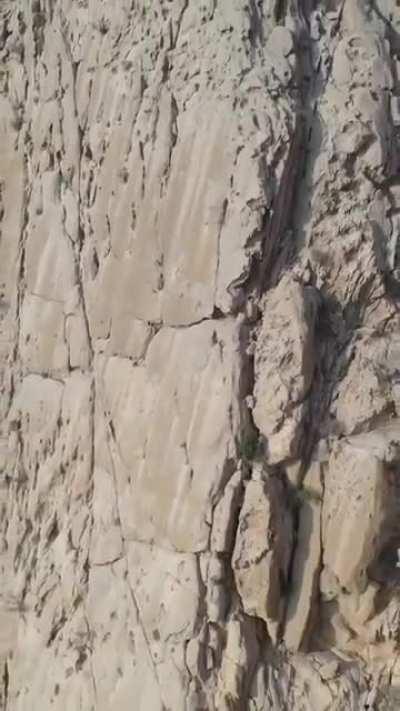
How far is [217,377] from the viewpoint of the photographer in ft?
13.1

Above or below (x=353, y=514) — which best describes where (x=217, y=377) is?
above

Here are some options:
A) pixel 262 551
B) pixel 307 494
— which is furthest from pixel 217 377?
pixel 262 551

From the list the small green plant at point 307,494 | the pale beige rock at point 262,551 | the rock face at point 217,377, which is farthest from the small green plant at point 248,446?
the small green plant at point 307,494

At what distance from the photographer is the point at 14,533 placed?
486 centimetres

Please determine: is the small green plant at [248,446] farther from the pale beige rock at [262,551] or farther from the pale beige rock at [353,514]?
the pale beige rock at [353,514]

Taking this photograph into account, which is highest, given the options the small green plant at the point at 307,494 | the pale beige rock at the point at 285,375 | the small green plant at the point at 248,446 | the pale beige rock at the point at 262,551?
the pale beige rock at the point at 285,375

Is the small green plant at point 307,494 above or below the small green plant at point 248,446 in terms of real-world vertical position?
below

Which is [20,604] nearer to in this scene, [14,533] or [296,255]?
[14,533]

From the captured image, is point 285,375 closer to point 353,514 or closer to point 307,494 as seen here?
point 307,494

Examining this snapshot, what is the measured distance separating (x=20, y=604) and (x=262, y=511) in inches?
66.7

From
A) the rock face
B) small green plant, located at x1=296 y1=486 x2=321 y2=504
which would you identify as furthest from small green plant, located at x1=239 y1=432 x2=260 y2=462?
small green plant, located at x1=296 y1=486 x2=321 y2=504

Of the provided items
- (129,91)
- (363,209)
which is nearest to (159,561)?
(363,209)

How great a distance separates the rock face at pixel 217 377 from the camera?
12.7 ft

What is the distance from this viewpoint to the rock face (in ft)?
12.7
